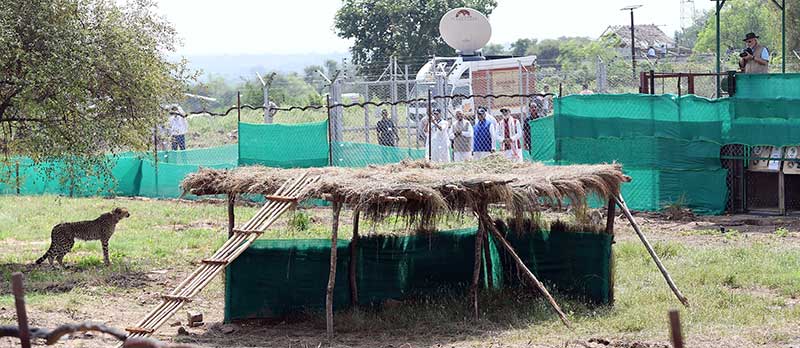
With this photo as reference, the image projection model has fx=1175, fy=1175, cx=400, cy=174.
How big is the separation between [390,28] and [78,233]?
32.4 m

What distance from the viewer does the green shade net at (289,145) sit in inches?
893

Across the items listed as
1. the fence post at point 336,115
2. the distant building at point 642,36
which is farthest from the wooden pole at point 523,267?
the distant building at point 642,36

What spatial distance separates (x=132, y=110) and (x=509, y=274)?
5.81m

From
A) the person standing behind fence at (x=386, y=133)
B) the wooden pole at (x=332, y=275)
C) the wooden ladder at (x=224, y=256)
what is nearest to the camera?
the wooden ladder at (x=224, y=256)

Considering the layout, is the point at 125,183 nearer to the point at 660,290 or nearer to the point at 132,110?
the point at 132,110

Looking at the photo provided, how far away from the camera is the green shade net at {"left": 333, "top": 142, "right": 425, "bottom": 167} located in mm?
22656

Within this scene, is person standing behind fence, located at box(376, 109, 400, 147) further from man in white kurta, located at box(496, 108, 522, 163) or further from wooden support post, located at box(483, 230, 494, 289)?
wooden support post, located at box(483, 230, 494, 289)

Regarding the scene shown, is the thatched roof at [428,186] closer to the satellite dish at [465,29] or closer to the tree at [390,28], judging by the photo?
the satellite dish at [465,29]

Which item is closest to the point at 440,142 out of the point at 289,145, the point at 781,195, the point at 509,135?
the point at 509,135

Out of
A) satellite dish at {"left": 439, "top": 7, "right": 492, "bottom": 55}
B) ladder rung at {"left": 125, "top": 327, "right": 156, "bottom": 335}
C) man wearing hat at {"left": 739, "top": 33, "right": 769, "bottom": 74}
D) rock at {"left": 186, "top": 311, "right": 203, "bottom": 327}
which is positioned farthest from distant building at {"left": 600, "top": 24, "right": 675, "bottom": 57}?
→ ladder rung at {"left": 125, "top": 327, "right": 156, "bottom": 335}

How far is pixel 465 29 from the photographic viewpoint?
30.7m

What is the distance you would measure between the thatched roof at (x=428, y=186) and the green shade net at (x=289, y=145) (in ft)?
31.1

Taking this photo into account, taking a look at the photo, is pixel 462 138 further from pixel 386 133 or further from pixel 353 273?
pixel 353 273

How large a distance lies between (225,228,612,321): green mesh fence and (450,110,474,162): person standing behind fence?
941cm
